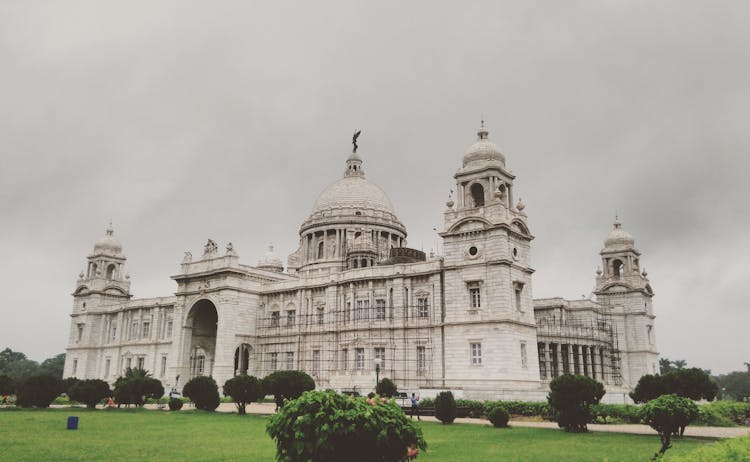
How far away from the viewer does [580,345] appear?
52.0 metres

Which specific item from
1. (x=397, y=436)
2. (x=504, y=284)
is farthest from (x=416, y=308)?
(x=397, y=436)

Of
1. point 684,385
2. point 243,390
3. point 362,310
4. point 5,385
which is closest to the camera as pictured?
point 684,385

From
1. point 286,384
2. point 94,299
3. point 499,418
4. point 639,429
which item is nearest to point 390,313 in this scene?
point 286,384

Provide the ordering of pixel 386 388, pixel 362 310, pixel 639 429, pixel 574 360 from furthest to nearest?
pixel 574 360 < pixel 362 310 < pixel 386 388 < pixel 639 429

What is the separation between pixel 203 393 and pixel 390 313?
16793mm

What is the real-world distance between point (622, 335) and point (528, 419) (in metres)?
31.2

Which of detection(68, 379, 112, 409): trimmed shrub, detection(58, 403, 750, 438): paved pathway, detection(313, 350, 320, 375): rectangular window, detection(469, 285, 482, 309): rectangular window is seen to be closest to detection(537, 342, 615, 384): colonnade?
detection(469, 285, 482, 309): rectangular window

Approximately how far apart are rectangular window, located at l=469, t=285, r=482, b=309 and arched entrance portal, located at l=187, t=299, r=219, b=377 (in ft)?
93.7

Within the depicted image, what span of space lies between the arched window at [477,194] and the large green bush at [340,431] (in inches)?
1498

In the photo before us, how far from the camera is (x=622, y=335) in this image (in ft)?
195

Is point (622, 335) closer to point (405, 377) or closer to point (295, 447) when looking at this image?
point (405, 377)

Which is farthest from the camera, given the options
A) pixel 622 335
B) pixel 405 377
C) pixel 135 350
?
pixel 135 350

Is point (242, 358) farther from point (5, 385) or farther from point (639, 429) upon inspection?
point (639, 429)

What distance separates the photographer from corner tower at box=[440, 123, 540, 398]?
41.3m
